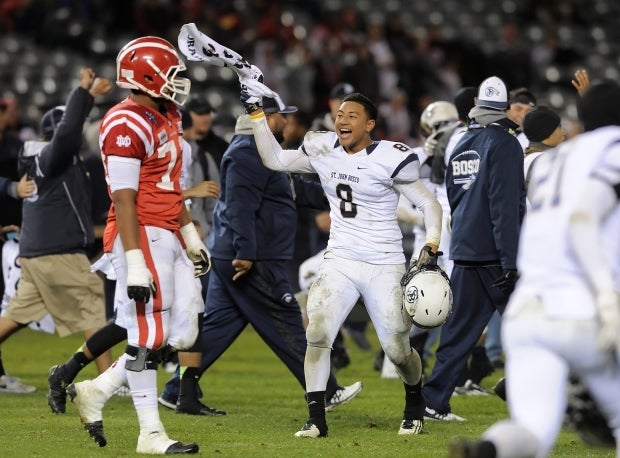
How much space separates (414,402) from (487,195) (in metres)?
1.43

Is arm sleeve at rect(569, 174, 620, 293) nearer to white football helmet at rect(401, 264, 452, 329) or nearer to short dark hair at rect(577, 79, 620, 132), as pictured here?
short dark hair at rect(577, 79, 620, 132)

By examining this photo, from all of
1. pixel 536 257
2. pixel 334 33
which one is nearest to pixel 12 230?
pixel 536 257

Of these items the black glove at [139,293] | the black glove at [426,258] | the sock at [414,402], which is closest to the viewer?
the black glove at [139,293]

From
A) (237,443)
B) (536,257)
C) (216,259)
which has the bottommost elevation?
(237,443)

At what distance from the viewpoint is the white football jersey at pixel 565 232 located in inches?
196

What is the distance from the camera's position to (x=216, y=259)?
917cm

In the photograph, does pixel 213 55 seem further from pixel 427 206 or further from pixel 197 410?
pixel 197 410

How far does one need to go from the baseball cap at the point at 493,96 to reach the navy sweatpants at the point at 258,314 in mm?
1800

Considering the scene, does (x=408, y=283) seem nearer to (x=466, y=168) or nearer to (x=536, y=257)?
(x=466, y=168)

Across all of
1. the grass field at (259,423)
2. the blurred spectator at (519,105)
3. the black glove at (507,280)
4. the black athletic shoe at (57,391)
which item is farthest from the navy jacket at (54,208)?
the blurred spectator at (519,105)

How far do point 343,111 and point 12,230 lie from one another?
162 inches

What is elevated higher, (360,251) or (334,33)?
(334,33)

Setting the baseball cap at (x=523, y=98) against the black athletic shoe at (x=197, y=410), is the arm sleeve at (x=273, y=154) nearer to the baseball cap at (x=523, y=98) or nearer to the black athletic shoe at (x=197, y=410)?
the black athletic shoe at (x=197, y=410)

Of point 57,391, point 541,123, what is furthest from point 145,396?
point 541,123
